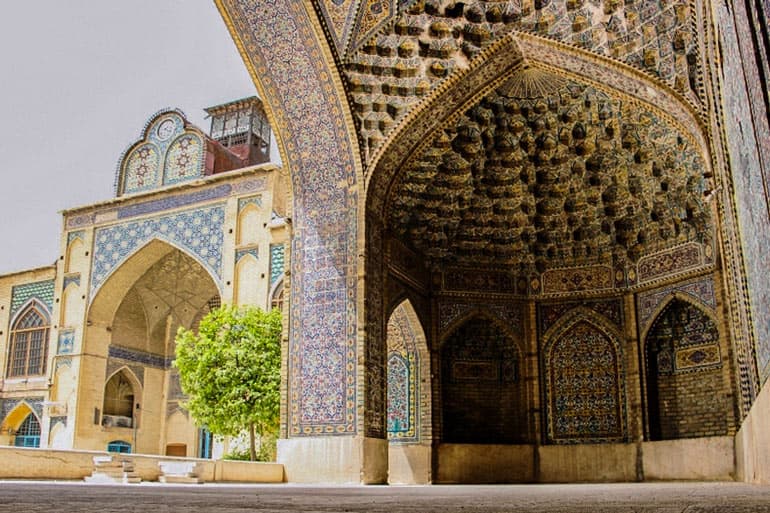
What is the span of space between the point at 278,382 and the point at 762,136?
7818 millimetres

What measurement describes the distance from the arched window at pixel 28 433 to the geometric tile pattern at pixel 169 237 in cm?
335

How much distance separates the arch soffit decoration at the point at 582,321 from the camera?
10.2m

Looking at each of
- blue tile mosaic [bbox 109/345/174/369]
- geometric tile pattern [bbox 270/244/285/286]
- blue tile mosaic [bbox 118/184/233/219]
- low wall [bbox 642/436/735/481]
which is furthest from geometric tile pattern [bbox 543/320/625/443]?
blue tile mosaic [bbox 109/345/174/369]

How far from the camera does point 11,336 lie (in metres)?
16.4

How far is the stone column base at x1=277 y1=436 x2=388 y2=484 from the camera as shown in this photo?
25.9 feet

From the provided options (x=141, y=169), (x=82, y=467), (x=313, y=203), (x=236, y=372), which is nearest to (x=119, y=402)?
(x=141, y=169)

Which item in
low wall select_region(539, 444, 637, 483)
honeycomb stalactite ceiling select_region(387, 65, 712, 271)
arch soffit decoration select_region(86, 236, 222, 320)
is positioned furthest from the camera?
arch soffit decoration select_region(86, 236, 222, 320)

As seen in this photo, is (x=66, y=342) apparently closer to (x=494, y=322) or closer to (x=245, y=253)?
(x=245, y=253)

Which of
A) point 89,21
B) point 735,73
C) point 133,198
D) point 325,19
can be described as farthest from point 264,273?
point 735,73

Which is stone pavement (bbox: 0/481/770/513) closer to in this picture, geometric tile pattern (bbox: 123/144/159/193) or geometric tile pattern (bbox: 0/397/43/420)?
geometric tile pattern (bbox: 123/144/159/193)

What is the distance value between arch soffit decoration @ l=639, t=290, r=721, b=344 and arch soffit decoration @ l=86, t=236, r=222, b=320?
8131mm

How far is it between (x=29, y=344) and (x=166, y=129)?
5.16 meters

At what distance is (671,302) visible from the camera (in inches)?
385

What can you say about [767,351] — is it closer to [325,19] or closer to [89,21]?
[325,19]
